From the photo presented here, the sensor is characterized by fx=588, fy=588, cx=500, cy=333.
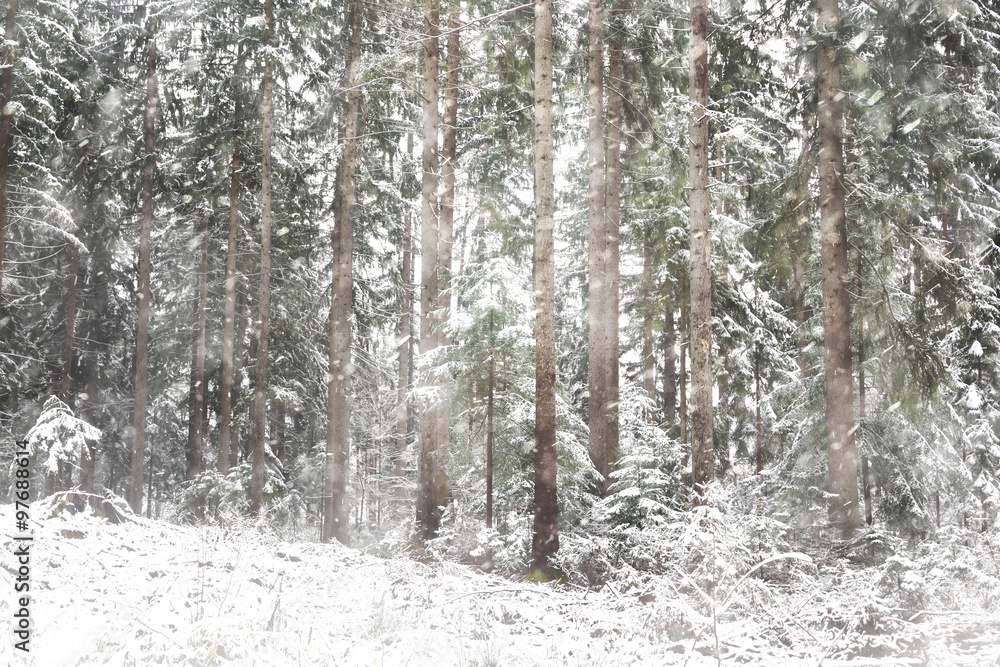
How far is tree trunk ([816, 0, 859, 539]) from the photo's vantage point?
10.3 m

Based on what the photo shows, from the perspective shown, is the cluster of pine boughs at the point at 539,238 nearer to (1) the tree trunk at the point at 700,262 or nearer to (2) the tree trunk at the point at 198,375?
(1) the tree trunk at the point at 700,262

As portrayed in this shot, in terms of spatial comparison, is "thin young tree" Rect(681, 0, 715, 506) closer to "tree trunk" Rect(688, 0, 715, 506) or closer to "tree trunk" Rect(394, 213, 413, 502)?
"tree trunk" Rect(688, 0, 715, 506)

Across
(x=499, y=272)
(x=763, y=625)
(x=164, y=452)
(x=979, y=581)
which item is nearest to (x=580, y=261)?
(x=499, y=272)

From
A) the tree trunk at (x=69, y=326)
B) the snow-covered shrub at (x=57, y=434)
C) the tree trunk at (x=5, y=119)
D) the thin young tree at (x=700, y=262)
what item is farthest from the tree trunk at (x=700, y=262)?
the tree trunk at (x=69, y=326)


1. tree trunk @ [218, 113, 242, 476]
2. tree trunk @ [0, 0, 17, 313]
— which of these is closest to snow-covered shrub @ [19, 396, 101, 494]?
tree trunk @ [0, 0, 17, 313]

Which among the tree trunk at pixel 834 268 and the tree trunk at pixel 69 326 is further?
A: the tree trunk at pixel 69 326

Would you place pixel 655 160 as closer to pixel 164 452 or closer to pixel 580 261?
pixel 580 261

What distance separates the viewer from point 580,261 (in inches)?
946

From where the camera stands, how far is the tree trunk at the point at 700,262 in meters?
9.40

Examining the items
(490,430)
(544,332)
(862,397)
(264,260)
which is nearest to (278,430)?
(264,260)

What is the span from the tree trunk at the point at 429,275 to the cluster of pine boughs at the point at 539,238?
0.25 feet

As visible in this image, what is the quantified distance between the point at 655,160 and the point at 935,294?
656 cm

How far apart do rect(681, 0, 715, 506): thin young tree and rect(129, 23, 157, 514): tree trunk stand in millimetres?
15867

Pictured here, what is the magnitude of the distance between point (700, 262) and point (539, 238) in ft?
8.82
